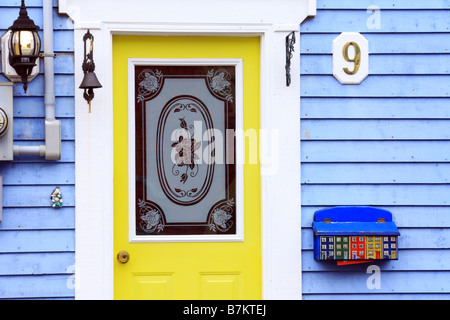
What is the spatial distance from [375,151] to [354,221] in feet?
1.44

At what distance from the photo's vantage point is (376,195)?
4.20m

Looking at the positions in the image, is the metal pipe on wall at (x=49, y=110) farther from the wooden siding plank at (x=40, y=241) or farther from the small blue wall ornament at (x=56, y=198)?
the wooden siding plank at (x=40, y=241)

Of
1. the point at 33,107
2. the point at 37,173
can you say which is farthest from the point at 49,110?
the point at 37,173

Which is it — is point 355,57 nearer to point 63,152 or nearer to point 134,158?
point 134,158

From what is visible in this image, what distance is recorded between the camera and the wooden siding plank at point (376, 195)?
418 centimetres

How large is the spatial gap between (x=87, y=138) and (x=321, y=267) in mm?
1576

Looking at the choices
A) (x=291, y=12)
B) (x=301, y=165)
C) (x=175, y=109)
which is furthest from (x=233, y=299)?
(x=291, y=12)

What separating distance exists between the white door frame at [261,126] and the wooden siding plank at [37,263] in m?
0.07

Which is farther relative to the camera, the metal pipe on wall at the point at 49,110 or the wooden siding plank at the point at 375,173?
the wooden siding plank at the point at 375,173

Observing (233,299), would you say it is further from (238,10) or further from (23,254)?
(238,10)

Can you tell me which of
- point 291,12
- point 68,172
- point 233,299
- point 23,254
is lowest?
point 233,299

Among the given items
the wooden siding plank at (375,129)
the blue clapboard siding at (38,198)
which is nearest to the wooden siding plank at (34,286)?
the blue clapboard siding at (38,198)

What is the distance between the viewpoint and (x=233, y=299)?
13.9 feet

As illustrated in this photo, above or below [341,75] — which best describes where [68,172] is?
below
